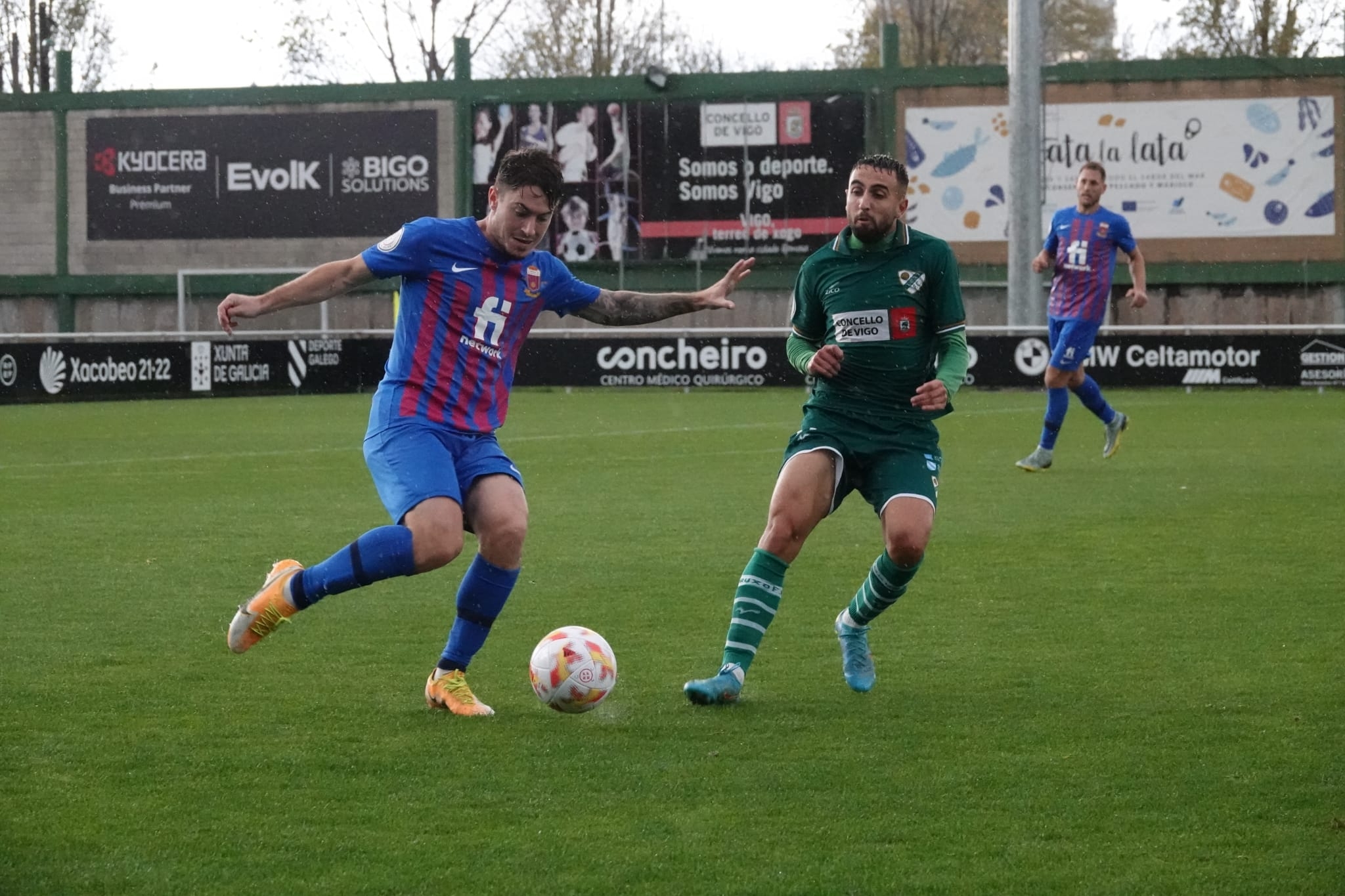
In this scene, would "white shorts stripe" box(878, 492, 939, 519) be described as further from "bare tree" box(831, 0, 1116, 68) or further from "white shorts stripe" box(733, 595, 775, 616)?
"bare tree" box(831, 0, 1116, 68)

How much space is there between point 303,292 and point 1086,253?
882 cm

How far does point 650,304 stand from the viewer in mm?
5770

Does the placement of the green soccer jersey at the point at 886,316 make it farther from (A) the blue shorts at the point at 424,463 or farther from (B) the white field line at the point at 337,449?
(B) the white field line at the point at 337,449

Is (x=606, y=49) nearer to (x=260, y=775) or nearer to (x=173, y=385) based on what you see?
(x=173, y=385)

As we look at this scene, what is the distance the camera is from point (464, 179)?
3178 centimetres

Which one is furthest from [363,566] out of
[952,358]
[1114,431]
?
[1114,431]

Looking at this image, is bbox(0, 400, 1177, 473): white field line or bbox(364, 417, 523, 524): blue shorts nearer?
bbox(364, 417, 523, 524): blue shorts

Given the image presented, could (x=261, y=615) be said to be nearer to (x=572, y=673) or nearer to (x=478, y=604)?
(x=478, y=604)

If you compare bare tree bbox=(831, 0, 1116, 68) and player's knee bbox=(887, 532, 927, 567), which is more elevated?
bare tree bbox=(831, 0, 1116, 68)

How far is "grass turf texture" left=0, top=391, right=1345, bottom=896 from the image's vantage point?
12.2 ft

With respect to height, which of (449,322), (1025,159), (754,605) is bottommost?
(754,605)

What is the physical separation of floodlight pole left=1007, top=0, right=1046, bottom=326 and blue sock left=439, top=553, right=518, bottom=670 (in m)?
17.9

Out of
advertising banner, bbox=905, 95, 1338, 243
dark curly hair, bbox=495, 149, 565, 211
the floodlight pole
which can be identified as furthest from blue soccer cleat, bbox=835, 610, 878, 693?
advertising banner, bbox=905, 95, 1338, 243

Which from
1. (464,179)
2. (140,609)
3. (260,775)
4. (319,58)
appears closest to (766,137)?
(464,179)
